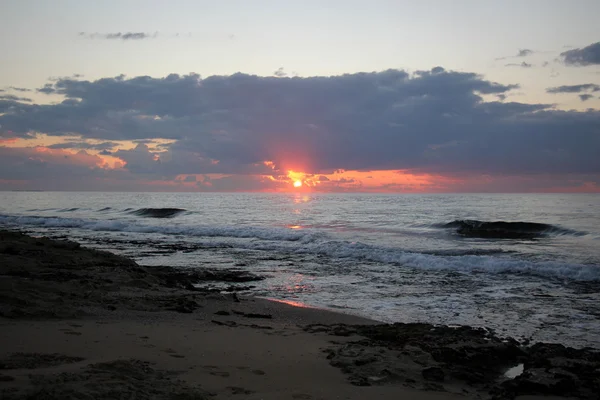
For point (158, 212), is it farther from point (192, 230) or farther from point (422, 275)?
point (422, 275)

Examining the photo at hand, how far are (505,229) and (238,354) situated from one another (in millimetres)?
30990

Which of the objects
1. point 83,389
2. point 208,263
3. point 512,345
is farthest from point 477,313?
point 208,263

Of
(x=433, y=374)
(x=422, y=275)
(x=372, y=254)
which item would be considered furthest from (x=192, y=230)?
(x=433, y=374)

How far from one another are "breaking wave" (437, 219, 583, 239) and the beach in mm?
24547

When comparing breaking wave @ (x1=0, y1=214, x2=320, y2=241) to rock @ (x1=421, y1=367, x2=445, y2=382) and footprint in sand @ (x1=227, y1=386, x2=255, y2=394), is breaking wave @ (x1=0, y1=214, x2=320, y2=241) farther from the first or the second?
footprint in sand @ (x1=227, y1=386, x2=255, y2=394)

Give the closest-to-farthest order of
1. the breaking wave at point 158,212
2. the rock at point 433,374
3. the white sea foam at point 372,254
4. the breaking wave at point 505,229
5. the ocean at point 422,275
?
1. the rock at point 433,374
2. the ocean at point 422,275
3. the white sea foam at point 372,254
4. the breaking wave at point 505,229
5. the breaking wave at point 158,212

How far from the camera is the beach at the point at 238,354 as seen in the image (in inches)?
163

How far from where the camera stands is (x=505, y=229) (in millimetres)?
31906

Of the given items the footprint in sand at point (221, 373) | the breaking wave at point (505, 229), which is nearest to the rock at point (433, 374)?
the footprint in sand at point (221, 373)

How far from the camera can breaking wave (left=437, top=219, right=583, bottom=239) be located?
28734mm

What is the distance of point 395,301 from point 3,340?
747cm

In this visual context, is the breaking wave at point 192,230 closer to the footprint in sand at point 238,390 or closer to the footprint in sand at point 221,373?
the footprint in sand at point 221,373

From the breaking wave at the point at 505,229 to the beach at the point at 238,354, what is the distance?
80.5 ft

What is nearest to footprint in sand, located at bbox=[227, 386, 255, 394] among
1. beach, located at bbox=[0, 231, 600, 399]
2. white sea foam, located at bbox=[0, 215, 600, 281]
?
beach, located at bbox=[0, 231, 600, 399]
